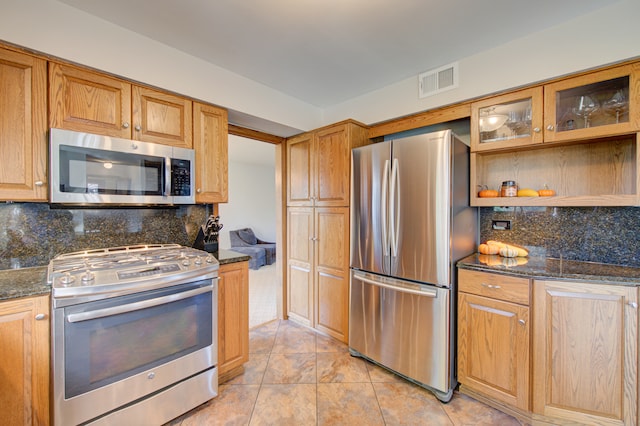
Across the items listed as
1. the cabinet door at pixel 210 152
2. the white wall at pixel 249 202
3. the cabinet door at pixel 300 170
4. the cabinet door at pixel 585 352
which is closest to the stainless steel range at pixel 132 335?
the cabinet door at pixel 210 152

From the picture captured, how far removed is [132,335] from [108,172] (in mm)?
1005

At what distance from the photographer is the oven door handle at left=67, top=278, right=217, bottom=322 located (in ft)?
4.24

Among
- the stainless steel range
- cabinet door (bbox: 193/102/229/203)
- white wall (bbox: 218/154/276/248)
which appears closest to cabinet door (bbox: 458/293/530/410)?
the stainless steel range

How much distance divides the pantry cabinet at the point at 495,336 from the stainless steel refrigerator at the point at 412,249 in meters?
0.09

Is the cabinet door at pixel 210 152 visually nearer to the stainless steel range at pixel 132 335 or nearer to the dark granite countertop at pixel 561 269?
the stainless steel range at pixel 132 335

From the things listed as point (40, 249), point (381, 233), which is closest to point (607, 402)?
point (381, 233)

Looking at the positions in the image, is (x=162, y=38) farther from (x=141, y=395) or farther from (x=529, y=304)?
(x=529, y=304)

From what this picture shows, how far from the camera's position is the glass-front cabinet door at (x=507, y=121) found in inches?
72.6

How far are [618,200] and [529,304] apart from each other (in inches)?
32.0

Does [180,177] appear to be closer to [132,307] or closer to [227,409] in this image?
[132,307]

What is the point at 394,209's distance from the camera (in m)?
2.05

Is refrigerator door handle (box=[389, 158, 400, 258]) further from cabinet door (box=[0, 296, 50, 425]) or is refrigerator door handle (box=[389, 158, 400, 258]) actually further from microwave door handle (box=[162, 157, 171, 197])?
cabinet door (box=[0, 296, 50, 425])

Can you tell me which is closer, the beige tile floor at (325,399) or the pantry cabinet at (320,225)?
the beige tile floor at (325,399)

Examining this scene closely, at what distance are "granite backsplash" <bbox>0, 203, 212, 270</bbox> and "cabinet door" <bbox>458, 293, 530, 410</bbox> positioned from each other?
2.26 metres
